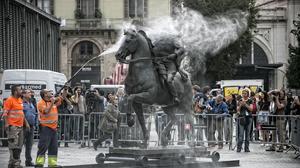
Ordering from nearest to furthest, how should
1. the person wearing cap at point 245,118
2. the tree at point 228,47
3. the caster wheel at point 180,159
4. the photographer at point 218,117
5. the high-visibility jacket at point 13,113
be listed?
the caster wheel at point 180,159
the high-visibility jacket at point 13,113
the person wearing cap at point 245,118
the photographer at point 218,117
the tree at point 228,47

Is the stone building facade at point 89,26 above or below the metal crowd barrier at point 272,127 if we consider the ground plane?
above

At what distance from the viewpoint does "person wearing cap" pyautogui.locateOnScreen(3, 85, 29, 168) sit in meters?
16.6

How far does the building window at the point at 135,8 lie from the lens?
2596 inches

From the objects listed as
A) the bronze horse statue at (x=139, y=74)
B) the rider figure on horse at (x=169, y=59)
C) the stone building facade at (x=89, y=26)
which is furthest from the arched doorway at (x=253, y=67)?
the bronze horse statue at (x=139, y=74)

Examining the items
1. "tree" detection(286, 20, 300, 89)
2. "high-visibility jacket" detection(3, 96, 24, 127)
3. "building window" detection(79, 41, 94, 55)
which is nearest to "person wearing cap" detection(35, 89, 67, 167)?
"high-visibility jacket" detection(3, 96, 24, 127)

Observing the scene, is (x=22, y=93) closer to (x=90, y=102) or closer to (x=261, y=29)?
(x=90, y=102)

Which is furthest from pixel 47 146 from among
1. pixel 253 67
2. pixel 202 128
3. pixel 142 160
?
pixel 253 67

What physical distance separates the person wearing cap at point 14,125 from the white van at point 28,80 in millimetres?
11311

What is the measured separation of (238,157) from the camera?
2128 centimetres

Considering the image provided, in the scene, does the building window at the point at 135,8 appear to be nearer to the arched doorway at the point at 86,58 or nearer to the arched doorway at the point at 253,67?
the arched doorway at the point at 86,58

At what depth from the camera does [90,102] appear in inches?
1021

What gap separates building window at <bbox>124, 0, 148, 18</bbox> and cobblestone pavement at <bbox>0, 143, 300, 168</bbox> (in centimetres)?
4120

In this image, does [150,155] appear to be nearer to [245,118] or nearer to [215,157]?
[215,157]

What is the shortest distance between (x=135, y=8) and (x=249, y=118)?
1702 inches
